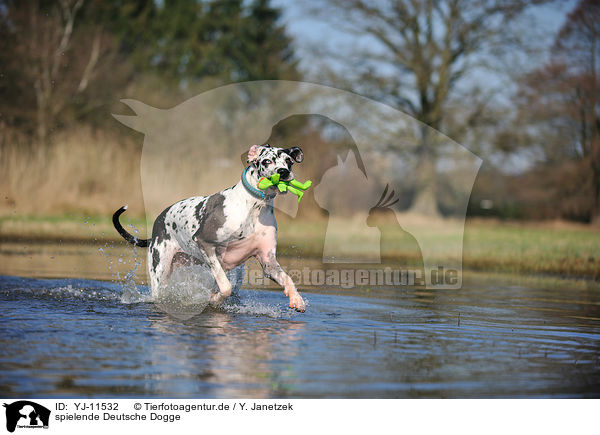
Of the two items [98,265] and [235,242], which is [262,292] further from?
[98,265]

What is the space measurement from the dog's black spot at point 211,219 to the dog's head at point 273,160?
0.73m

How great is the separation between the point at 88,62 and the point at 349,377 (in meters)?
36.0

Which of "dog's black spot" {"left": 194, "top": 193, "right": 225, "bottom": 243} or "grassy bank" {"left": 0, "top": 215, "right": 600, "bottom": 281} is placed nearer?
"dog's black spot" {"left": 194, "top": 193, "right": 225, "bottom": 243}

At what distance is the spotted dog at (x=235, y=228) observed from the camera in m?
8.02

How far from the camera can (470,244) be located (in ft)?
61.4

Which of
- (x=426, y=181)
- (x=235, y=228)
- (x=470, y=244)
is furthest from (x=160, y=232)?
(x=426, y=181)

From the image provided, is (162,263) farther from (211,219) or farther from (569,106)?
(569,106)

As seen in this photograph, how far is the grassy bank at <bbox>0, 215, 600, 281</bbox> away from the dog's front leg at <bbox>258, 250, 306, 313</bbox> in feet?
23.4

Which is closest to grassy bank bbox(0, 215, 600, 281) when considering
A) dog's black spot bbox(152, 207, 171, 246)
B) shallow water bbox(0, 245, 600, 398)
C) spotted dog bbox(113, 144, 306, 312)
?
shallow water bbox(0, 245, 600, 398)

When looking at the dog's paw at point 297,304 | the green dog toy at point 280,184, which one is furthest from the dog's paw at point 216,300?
the green dog toy at point 280,184

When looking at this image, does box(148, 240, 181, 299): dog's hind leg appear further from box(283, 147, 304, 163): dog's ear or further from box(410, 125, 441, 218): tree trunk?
box(410, 125, 441, 218): tree trunk

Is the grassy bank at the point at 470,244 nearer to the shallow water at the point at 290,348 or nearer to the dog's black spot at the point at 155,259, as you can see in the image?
the shallow water at the point at 290,348

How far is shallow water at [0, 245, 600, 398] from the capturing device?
5.16m
